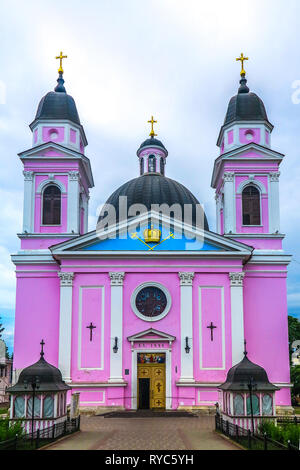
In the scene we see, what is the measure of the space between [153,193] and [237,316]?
1082 centimetres

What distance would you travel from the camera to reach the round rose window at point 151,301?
3059 centimetres

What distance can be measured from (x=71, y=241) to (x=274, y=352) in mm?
11715

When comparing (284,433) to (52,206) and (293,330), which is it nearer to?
(52,206)

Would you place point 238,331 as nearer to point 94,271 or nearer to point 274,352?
point 274,352

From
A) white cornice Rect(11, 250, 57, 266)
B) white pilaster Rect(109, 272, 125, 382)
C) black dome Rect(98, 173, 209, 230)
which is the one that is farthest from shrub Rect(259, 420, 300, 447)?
black dome Rect(98, 173, 209, 230)

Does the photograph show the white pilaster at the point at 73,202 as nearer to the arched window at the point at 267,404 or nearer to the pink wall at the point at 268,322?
the pink wall at the point at 268,322

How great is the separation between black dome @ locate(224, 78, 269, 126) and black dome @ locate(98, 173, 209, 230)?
599cm

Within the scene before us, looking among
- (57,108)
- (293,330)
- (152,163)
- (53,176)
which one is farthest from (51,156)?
(293,330)

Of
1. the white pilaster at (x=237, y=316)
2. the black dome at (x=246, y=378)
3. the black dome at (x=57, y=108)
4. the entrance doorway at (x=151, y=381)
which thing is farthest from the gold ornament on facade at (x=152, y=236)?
the black dome at (x=246, y=378)

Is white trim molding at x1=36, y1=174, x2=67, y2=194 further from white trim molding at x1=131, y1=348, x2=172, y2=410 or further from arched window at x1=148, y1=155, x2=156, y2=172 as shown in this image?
arched window at x1=148, y1=155, x2=156, y2=172

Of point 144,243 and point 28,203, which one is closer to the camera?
point 144,243

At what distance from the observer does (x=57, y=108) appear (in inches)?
1335

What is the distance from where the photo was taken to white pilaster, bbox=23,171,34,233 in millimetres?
32431
